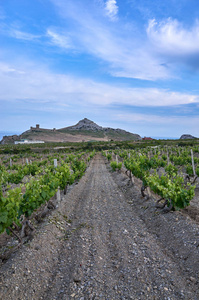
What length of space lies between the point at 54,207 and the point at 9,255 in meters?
3.68

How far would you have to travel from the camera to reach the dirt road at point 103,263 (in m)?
3.97

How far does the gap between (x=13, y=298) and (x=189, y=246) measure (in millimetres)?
3978

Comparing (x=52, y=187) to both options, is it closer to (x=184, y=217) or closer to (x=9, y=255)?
(x=9, y=255)

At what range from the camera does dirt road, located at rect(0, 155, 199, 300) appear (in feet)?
13.0

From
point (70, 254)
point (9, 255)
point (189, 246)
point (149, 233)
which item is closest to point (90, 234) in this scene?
point (70, 254)

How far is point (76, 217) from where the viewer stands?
8.15 meters

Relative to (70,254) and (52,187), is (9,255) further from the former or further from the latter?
(52,187)

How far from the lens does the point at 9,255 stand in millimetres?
5043

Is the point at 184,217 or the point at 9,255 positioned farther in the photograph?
the point at 184,217

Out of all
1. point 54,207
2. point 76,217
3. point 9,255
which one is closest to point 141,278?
point 9,255

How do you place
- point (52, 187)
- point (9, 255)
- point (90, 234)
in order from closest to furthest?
point (9, 255) < point (90, 234) < point (52, 187)

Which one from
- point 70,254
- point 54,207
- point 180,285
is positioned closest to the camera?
point 180,285

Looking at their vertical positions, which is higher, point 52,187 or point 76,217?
point 52,187

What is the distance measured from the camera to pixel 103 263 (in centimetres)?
488
